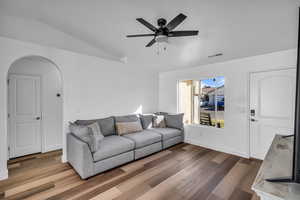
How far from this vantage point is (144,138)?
320 centimetres

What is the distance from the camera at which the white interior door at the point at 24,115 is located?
10.2 ft

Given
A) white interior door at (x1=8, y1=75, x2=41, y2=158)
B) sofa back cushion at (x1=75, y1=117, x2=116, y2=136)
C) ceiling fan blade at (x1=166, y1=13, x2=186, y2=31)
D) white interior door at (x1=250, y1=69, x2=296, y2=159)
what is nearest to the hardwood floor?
white interior door at (x1=8, y1=75, x2=41, y2=158)

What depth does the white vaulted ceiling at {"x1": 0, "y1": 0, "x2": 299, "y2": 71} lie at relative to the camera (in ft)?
6.17

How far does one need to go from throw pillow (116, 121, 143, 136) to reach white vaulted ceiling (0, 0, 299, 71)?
1873 millimetres

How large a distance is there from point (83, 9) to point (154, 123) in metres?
3.19

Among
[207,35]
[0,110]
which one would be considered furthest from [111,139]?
[207,35]

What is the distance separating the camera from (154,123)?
4168 mm

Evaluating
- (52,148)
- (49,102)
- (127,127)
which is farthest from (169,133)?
→ (49,102)

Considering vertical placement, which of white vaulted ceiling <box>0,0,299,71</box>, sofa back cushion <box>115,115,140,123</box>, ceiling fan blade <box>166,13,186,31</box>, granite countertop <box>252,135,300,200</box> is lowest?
sofa back cushion <box>115,115,140,123</box>

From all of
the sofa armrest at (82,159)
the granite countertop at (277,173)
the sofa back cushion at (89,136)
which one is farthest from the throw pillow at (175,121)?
the granite countertop at (277,173)

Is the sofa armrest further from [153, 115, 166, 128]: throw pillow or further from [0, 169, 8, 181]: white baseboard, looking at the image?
[153, 115, 166, 128]: throw pillow

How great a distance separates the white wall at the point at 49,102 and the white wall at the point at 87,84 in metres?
0.67

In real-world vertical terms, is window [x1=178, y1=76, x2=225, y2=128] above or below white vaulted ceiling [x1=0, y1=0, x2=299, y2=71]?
below

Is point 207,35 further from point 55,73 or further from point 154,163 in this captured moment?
point 55,73
